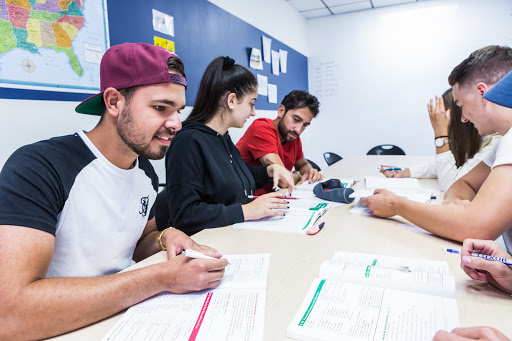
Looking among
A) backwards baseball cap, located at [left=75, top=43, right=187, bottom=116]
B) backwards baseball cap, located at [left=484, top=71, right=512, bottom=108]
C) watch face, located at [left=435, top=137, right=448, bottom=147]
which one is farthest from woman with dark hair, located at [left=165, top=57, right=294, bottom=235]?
watch face, located at [left=435, top=137, right=448, bottom=147]

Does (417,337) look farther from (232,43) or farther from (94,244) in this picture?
(232,43)

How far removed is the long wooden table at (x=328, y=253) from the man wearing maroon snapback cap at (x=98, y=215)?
0.22 ft

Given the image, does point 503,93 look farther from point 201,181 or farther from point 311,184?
point 311,184

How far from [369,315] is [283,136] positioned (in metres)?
1.92

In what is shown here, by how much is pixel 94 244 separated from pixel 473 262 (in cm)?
94

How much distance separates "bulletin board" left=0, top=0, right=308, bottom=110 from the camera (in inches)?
71.6

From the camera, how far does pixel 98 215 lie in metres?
0.92

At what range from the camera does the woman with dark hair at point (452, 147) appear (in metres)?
1.65

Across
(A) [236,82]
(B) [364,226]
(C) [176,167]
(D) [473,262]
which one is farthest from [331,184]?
(D) [473,262]

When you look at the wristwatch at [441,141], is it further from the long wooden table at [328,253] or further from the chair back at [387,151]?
the chair back at [387,151]

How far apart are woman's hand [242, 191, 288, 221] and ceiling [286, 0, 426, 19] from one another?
377 cm

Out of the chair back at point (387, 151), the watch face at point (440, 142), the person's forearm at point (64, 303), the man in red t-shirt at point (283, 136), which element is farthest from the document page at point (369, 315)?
the chair back at point (387, 151)

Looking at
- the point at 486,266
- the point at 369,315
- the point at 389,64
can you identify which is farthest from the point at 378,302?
the point at 389,64

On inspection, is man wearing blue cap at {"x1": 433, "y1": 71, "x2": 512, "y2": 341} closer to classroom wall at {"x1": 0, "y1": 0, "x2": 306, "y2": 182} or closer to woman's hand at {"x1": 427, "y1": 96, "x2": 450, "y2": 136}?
woman's hand at {"x1": 427, "y1": 96, "x2": 450, "y2": 136}
